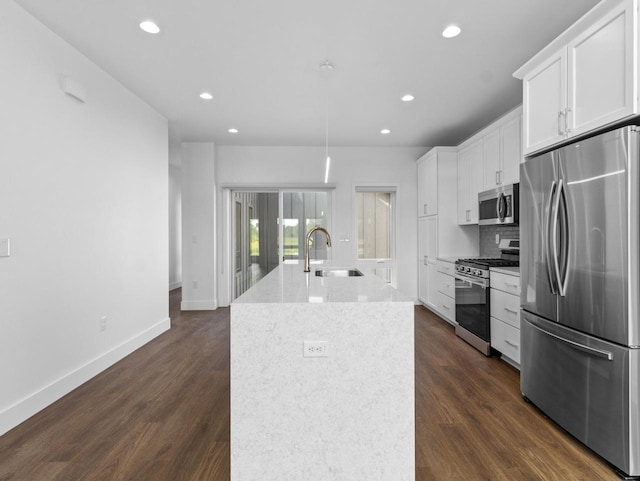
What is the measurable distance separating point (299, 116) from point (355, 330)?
3.38 metres

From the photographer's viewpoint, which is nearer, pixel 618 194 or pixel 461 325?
pixel 618 194

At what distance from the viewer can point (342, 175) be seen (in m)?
5.66

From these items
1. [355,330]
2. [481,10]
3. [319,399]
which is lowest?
[319,399]

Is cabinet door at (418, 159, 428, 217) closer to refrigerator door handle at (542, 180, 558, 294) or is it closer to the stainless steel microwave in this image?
the stainless steel microwave

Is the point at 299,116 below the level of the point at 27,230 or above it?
above

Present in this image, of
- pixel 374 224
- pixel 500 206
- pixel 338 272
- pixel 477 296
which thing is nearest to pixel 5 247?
pixel 338 272

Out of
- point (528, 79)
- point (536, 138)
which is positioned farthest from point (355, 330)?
point (528, 79)

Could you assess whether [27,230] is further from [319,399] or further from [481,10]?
[481,10]

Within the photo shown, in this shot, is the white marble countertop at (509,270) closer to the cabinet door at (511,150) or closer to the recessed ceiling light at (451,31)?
the cabinet door at (511,150)

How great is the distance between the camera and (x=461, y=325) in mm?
3906

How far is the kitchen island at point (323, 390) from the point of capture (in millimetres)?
1441

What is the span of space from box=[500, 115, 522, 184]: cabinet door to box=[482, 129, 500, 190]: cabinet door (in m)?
0.08

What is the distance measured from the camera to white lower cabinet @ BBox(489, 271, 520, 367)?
114 inches

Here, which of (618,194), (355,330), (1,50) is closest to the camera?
(355,330)
